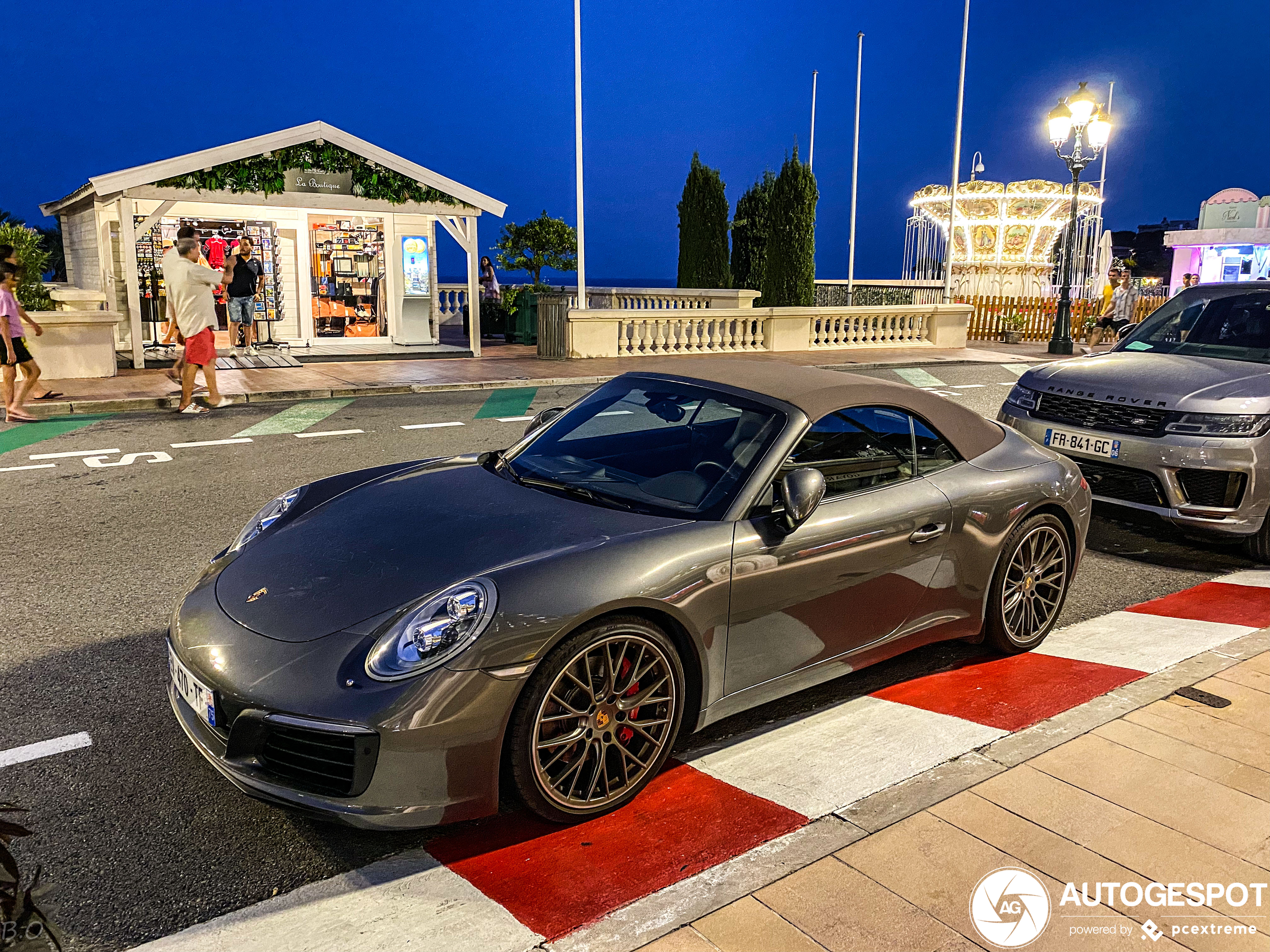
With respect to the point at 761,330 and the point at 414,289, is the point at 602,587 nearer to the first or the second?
the point at 414,289

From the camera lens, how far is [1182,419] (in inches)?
253

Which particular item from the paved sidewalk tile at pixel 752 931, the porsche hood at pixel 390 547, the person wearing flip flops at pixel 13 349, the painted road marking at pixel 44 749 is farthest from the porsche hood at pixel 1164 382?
the person wearing flip flops at pixel 13 349

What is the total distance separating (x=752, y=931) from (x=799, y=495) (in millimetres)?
1533

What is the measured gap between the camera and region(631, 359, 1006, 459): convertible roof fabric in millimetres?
4203

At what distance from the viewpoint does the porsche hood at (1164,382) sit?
638 centimetres

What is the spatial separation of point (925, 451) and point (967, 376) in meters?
14.5

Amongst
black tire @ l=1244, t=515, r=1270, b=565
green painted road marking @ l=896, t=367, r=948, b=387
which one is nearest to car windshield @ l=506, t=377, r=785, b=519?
black tire @ l=1244, t=515, r=1270, b=565

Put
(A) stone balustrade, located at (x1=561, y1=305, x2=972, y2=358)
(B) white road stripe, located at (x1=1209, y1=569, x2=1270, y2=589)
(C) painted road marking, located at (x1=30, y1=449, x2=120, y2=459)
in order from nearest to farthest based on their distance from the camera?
(B) white road stripe, located at (x1=1209, y1=569, x2=1270, y2=589)
(C) painted road marking, located at (x1=30, y1=449, x2=120, y2=459)
(A) stone balustrade, located at (x1=561, y1=305, x2=972, y2=358)

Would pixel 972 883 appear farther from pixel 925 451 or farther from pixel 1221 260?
pixel 1221 260

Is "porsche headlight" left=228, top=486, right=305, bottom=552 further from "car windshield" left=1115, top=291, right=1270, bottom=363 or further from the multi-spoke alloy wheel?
"car windshield" left=1115, top=291, right=1270, bottom=363

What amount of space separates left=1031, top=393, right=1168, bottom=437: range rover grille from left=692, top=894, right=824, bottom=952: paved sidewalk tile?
5004 mm

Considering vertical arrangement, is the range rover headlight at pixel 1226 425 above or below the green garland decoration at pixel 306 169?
below

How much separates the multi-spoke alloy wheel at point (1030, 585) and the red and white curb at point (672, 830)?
0.14 metres

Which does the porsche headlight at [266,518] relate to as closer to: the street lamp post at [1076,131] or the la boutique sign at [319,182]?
the la boutique sign at [319,182]
